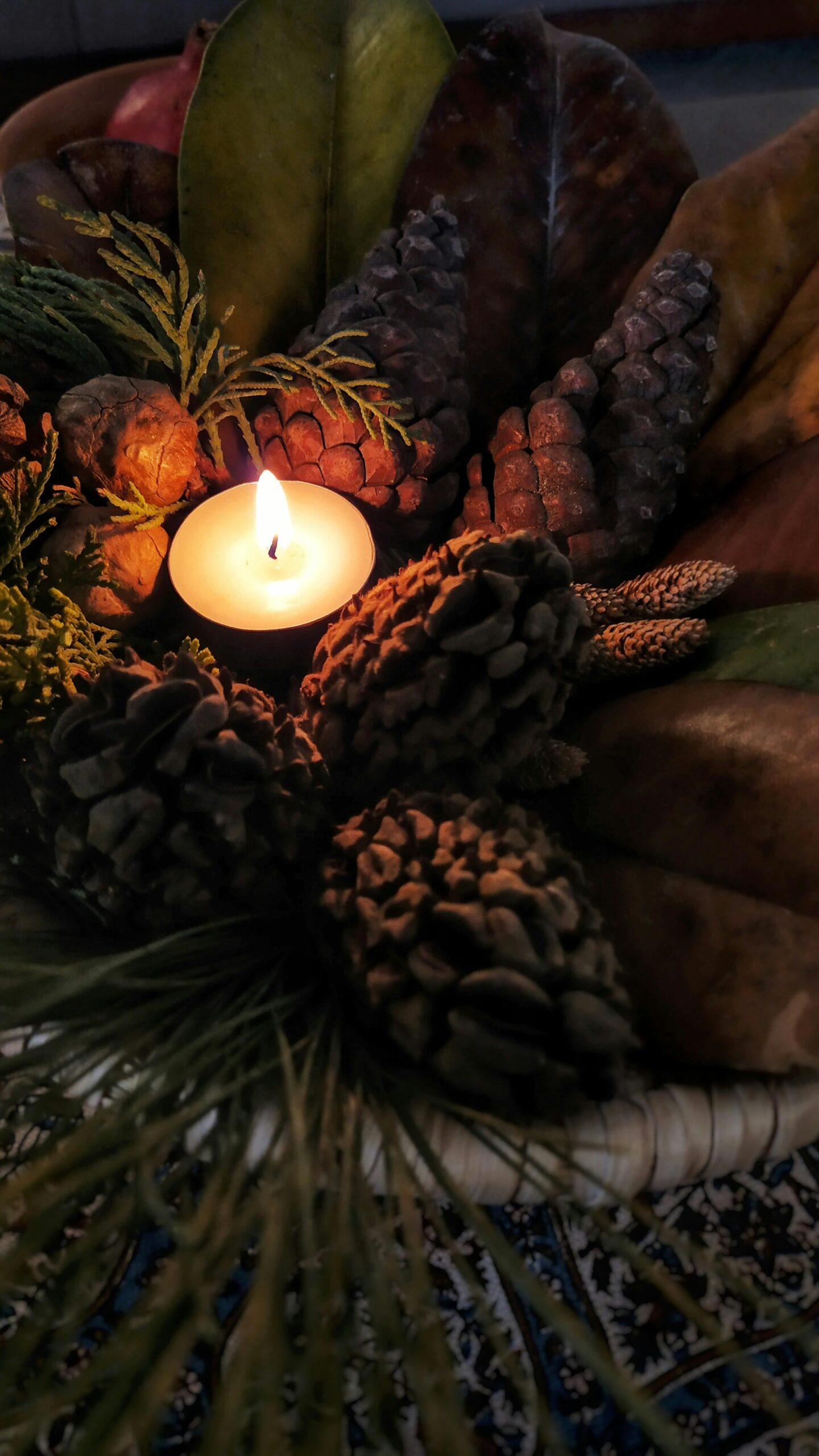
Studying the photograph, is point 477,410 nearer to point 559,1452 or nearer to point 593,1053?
point 593,1053

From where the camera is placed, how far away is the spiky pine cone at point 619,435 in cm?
53

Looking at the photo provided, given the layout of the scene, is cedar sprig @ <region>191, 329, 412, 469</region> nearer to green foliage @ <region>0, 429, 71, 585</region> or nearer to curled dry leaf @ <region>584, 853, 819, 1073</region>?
green foliage @ <region>0, 429, 71, 585</region>

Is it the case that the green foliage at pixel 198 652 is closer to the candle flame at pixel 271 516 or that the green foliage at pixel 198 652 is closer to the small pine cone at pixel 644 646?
the candle flame at pixel 271 516

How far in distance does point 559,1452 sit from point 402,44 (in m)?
0.76

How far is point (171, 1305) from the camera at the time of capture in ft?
0.72

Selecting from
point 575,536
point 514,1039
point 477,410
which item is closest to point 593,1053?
point 514,1039

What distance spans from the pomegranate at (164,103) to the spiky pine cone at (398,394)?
29cm

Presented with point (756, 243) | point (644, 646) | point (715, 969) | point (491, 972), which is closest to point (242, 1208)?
point (491, 972)

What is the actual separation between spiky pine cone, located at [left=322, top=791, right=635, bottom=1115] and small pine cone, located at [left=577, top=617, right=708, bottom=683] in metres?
0.15

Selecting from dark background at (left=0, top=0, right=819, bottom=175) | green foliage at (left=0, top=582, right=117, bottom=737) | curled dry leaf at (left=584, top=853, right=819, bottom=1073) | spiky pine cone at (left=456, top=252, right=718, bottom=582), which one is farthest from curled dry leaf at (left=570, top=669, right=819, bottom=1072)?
dark background at (left=0, top=0, right=819, bottom=175)

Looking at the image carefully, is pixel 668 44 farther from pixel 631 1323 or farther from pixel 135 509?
pixel 631 1323

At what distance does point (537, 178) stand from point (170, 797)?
0.52 metres

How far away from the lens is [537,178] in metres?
0.64

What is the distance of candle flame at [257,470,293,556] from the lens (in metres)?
0.50
